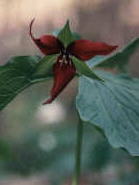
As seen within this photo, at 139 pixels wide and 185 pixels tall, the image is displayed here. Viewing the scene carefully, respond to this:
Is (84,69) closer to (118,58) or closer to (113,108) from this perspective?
(113,108)

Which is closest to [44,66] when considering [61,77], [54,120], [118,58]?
[61,77]

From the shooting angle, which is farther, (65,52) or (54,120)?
(54,120)

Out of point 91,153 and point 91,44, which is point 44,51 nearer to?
point 91,44

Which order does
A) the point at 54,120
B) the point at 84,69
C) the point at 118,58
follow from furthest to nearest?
the point at 54,120 → the point at 118,58 → the point at 84,69

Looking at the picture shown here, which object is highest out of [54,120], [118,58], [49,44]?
[49,44]

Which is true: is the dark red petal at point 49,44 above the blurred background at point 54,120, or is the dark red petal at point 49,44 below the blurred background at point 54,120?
above

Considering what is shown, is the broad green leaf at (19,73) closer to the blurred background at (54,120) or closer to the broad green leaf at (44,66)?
the broad green leaf at (44,66)

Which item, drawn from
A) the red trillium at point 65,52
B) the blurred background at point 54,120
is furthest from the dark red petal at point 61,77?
the blurred background at point 54,120

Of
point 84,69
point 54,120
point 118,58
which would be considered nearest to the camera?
point 84,69
